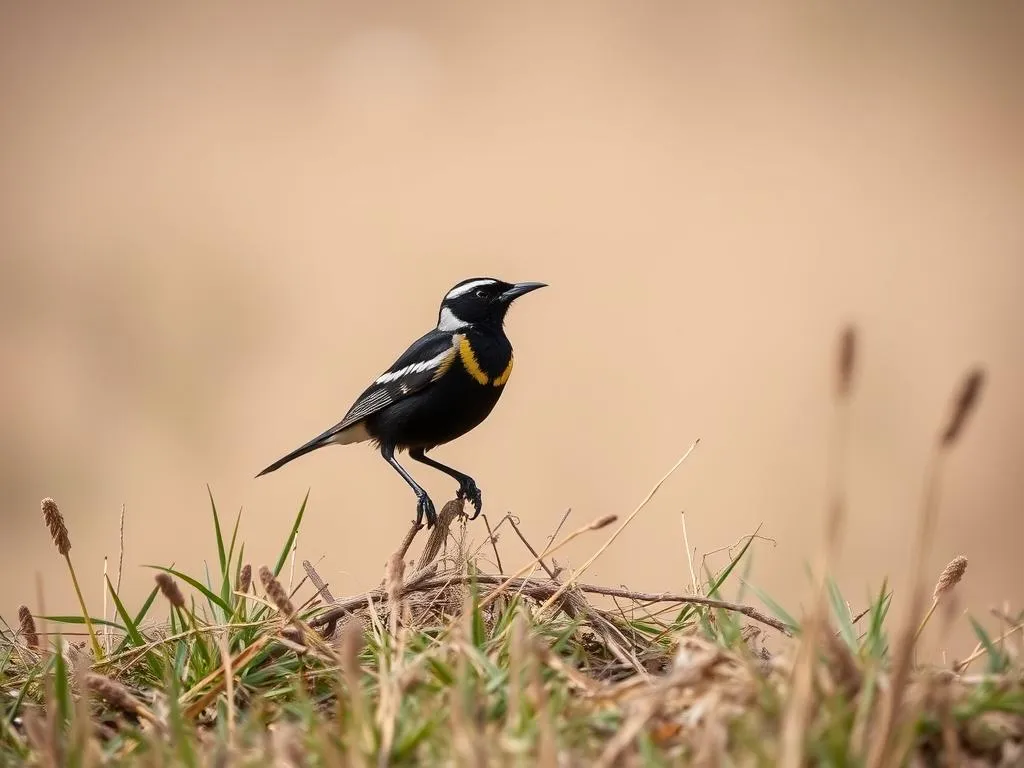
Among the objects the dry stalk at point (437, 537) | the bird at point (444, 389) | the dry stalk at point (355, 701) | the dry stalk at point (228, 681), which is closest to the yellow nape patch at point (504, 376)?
the bird at point (444, 389)

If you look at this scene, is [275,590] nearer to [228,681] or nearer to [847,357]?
[228,681]

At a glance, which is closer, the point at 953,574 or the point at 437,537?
the point at 953,574

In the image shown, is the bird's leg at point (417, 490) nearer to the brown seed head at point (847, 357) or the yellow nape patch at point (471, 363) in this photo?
the yellow nape patch at point (471, 363)

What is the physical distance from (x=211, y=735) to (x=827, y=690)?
1.02 metres

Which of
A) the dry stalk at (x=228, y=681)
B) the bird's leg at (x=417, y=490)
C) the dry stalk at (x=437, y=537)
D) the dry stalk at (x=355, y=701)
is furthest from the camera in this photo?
the bird's leg at (x=417, y=490)

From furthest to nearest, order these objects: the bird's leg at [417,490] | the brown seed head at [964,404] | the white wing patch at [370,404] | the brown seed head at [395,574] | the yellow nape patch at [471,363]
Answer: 1. the white wing patch at [370,404]
2. the yellow nape patch at [471,363]
3. the bird's leg at [417,490]
4. the brown seed head at [395,574]
5. the brown seed head at [964,404]

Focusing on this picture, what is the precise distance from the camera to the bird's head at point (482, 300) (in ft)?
15.3

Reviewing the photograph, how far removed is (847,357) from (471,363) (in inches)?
124

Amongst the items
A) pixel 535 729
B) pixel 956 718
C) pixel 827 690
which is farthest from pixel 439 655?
pixel 956 718

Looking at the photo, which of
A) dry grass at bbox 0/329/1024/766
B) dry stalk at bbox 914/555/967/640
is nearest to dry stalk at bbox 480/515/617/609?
dry grass at bbox 0/329/1024/766

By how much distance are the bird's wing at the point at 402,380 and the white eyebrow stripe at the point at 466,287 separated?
0.20 meters

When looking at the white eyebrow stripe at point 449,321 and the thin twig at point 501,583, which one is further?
the white eyebrow stripe at point 449,321

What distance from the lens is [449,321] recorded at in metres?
4.82

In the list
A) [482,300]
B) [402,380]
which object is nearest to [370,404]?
[402,380]
